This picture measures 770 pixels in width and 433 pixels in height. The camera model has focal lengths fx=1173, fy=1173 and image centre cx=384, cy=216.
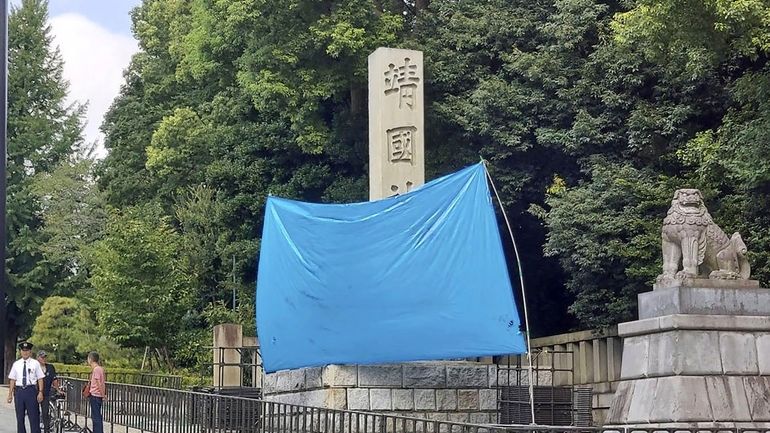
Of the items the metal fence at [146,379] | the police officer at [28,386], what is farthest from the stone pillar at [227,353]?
A: the police officer at [28,386]

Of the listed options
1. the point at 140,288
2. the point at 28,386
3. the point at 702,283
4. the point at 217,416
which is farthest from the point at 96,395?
the point at 140,288

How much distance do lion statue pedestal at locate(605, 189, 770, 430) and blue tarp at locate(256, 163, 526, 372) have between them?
1.72 metres

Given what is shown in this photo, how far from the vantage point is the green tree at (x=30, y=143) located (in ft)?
142

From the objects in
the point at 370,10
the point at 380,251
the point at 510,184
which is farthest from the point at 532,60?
the point at 380,251

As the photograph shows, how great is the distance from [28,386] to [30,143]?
31320 millimetres

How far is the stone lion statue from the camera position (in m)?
14.8

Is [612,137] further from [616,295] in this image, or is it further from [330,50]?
[330,50]

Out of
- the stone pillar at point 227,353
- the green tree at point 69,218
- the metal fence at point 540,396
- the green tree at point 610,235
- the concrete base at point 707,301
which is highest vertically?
the green tree at point 69,218

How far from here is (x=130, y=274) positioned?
29.6m

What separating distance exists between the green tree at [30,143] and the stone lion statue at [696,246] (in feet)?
104

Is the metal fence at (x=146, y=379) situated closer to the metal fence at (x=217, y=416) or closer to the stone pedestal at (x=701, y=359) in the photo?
the metal fence at (x=217, y=416)

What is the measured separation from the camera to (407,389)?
16109 mm

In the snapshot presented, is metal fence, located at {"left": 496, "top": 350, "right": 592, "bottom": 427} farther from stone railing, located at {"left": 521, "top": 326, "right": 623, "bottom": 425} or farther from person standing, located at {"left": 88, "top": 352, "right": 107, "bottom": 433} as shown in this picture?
person standing, located at {"left": 88, "top": 352, "right": 107, "bottom": 433}

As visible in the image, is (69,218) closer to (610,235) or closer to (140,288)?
(140,288)
